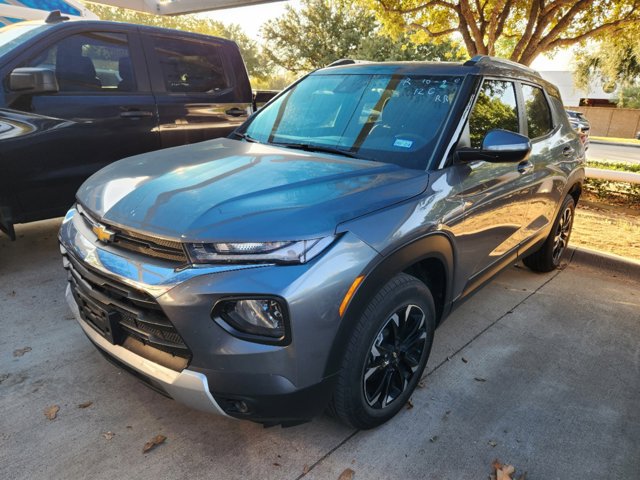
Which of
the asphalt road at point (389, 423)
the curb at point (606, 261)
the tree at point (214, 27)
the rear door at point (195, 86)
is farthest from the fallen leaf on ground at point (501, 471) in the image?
the tree at point (214, 27)

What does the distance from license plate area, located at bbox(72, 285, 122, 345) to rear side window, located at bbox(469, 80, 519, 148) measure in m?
2.11

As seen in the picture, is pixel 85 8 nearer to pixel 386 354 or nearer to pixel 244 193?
pixel 244 193

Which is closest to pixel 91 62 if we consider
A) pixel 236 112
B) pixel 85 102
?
pixel 85 102

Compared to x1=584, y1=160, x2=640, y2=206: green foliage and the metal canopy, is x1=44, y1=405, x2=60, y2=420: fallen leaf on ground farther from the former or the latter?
x1=584, y1=160, x2=640, y2=206: green foliage

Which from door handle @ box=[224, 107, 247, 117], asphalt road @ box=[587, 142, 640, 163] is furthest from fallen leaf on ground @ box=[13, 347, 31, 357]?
asphalt road @ box=[587, 142, 640, 163]

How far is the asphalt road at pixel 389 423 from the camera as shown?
2199 millimetres

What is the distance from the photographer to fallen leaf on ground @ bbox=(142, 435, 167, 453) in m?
2.25

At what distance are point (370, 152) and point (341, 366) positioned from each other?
1.25m

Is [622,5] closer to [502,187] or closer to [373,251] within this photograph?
[502,187]

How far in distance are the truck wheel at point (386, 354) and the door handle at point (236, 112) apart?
12.1ft

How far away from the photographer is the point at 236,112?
17.7 ft

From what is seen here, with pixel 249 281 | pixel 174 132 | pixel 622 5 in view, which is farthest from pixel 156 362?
pixel 622 5

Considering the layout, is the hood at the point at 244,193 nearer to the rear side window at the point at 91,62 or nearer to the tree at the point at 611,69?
the rear side window at the point at 91,62

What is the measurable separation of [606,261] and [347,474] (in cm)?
399
